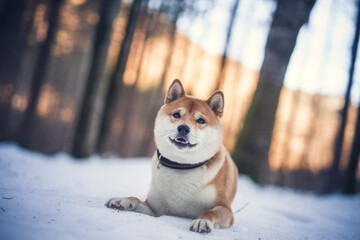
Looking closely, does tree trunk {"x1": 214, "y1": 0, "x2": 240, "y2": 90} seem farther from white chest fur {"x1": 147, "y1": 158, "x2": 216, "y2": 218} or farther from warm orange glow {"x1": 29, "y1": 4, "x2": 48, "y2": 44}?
warm orange glow {"x1": 29, "y1": 4, "x2": 48, "y2": 44}

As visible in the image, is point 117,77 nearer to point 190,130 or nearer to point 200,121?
point 200,121

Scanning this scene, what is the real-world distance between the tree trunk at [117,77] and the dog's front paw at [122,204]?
5.41 m

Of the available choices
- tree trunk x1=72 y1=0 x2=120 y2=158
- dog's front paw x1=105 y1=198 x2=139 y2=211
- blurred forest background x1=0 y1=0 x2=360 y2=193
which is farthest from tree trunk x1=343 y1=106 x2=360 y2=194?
tree trunk x1=72 y1=0 x2=120 y2=158

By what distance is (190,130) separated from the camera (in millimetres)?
2264

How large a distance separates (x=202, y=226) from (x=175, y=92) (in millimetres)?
1638

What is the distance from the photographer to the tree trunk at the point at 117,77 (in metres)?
6.72

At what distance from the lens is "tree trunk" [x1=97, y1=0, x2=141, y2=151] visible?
6723mm

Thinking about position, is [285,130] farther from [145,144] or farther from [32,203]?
[32,203]

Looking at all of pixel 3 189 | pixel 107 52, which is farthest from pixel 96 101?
pixel 3 189

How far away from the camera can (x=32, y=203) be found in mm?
1845

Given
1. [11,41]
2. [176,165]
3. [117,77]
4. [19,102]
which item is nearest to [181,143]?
[176,165]

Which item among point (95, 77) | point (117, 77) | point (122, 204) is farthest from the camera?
point (117, 77)

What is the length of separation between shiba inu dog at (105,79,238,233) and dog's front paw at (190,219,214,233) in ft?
0.48

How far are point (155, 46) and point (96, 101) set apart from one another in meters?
6.62
